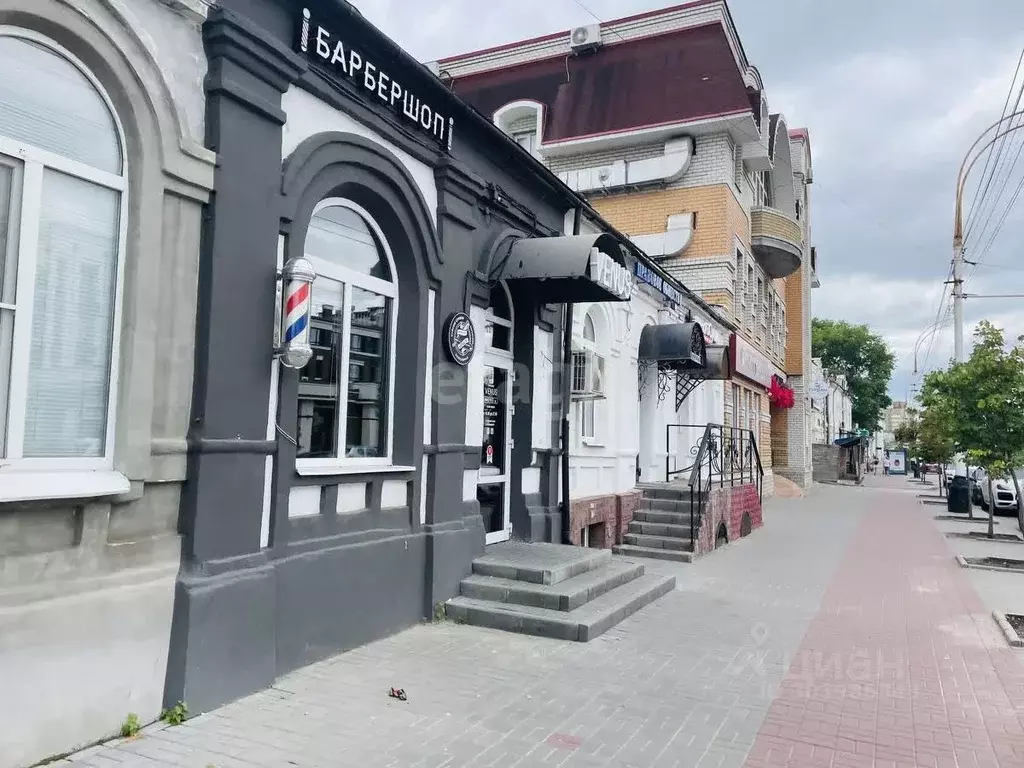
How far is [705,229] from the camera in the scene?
17531 millimetres

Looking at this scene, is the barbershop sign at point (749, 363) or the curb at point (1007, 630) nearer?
the curb at point (1007, 630)

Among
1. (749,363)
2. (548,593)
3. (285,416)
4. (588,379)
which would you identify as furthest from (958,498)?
(285,416)

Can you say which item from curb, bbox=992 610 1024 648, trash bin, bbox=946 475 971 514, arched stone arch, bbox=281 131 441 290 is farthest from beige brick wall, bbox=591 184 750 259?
arched stone arch, bbox=281 131 441 290

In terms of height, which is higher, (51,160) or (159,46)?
(159,46)

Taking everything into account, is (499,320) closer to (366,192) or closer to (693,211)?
(366,192)

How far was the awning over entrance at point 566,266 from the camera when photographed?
309 inches

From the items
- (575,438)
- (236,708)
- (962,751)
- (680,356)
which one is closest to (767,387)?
(680,356)

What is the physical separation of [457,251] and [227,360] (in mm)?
3120

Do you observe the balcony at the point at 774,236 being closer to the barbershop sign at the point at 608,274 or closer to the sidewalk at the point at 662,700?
the barbershop sign at the point at 608,274

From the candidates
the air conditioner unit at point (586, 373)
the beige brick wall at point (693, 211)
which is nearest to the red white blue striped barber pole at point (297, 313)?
the air conditioner unit at point (586, 373)

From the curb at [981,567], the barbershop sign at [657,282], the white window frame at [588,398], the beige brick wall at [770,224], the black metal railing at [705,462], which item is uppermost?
the beige brick wall at [770,224]

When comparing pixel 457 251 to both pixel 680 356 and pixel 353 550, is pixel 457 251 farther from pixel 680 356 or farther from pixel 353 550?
pixel 680 356

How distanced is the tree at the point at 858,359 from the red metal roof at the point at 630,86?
46.9 meters

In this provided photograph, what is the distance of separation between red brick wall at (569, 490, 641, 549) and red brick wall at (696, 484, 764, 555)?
3.55ft
